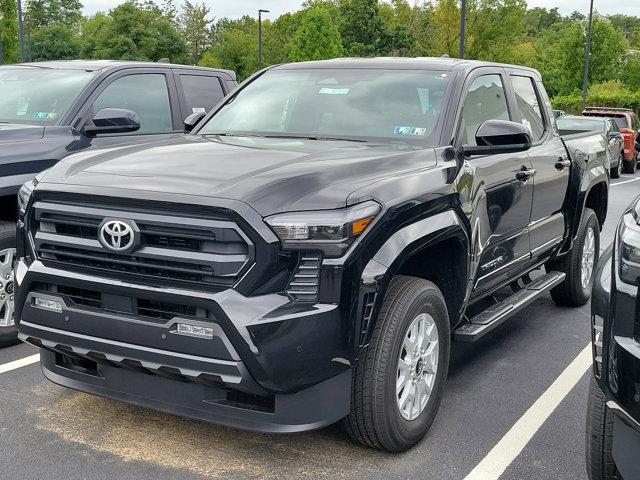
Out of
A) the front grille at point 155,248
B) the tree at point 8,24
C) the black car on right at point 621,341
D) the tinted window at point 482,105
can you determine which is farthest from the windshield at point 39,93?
the tree at point 8,24

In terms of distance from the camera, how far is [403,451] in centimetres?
398

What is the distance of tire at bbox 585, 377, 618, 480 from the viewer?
10.2ft

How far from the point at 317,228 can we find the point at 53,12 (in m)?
106

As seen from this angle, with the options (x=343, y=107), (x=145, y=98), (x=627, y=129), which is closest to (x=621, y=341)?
(x=343, y=107)

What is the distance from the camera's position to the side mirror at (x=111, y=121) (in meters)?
5.87

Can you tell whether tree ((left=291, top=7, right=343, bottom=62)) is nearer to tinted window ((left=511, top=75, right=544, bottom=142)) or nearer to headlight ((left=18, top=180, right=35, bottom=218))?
tinted window ((left=511, top=75, right=544, bottom=142))

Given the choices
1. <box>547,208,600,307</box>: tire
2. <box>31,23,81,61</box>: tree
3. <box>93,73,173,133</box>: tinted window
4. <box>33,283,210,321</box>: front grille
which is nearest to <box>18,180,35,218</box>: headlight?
<box>33,283,210,321</box>: front grille

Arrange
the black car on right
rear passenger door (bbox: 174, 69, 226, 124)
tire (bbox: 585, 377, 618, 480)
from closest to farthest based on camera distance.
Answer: the black car on right → tire (bbox: 585, 377, 618, 480) → rear passenger door (bbox: 174, 69, 226, 124)

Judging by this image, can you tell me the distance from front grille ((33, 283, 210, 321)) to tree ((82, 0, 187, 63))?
6539 centimetres

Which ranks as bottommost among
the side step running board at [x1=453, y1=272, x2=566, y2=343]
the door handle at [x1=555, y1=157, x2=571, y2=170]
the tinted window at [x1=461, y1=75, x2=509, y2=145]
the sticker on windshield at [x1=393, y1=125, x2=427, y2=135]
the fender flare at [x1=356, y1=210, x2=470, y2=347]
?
the side step running board at [x1=453, y1=272, x2=566, y2=343]

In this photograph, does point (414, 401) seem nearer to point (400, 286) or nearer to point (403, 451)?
point (403, 451)

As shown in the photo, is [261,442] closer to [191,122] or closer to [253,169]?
[253,169]

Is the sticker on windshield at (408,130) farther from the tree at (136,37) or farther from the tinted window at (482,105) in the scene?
the tree at (136,37)

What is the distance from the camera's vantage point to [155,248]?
11.3 ft
